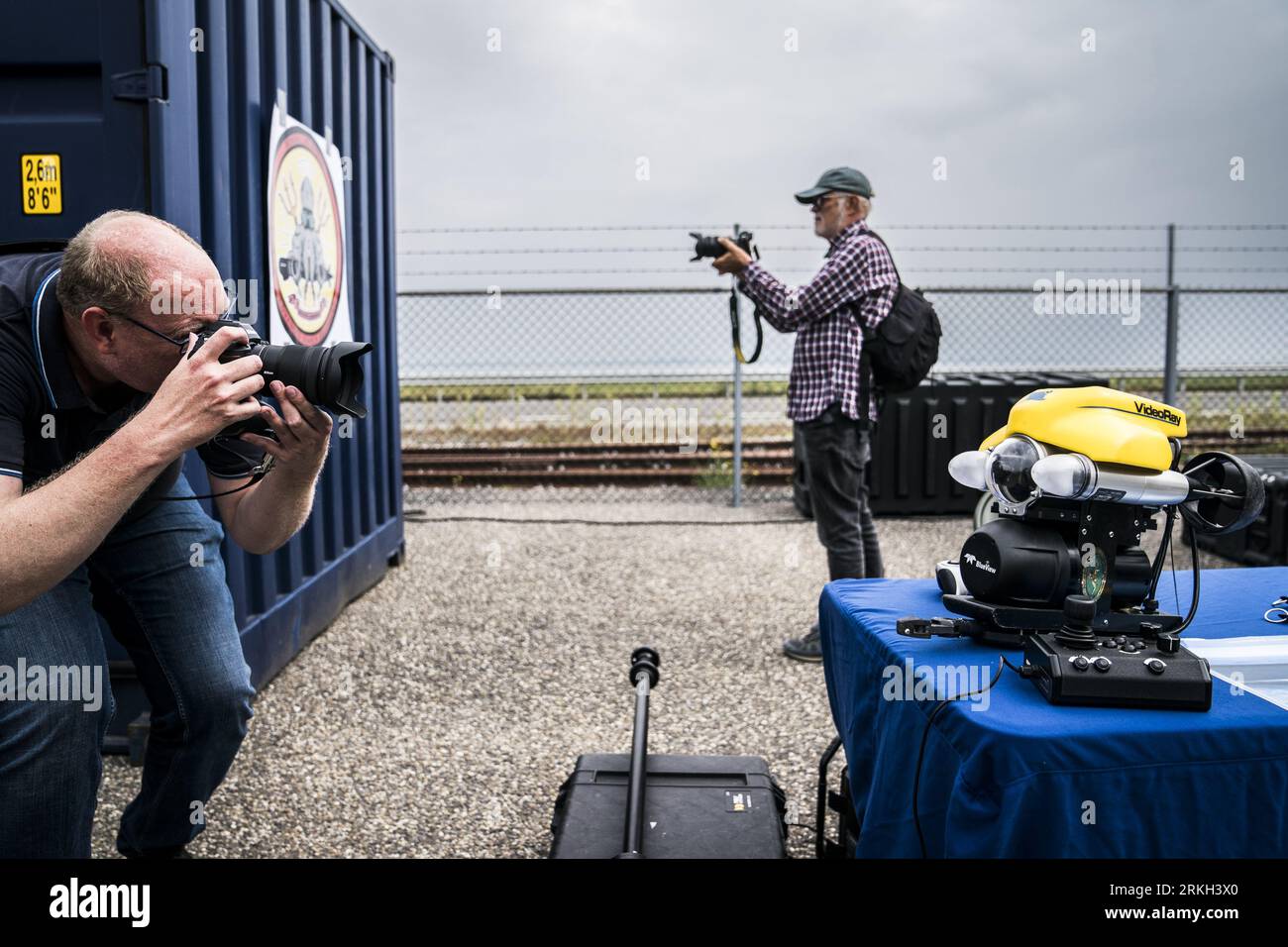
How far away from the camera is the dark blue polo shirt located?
6.01ft

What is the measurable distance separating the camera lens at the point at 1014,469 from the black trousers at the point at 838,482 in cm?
215

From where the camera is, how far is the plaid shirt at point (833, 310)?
3.76 m

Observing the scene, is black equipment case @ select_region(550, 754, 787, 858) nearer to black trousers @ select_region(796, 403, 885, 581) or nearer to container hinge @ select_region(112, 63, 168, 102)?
black trousers @ select_region(796, 403, 885, 581)

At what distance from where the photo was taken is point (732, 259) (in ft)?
12.7

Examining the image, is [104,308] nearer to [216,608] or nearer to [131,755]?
[216,608]

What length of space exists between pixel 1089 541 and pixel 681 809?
1.14 m

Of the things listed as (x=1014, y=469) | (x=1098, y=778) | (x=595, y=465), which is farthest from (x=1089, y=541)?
(x=595, y=465)

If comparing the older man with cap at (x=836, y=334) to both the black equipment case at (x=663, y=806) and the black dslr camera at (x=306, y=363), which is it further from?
the black dslr camera at (x=306, y=363)

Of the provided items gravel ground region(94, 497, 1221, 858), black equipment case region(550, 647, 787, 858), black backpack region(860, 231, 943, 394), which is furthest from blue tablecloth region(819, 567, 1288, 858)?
black backpack region(860, 231, 943, 394)

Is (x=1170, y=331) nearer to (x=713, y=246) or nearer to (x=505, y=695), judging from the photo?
(x=713, y=246)

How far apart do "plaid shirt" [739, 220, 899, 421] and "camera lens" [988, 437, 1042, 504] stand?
7.06 feet
